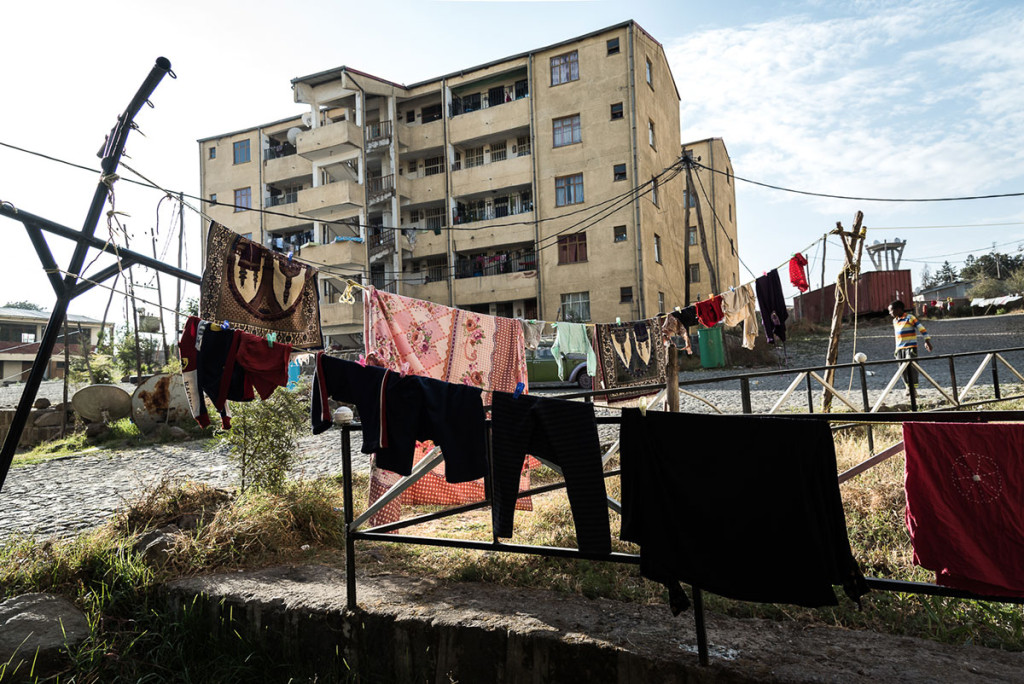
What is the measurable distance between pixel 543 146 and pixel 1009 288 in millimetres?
33266

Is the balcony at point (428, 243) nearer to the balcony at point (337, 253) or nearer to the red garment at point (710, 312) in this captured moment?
the balcony at point (337, 253)

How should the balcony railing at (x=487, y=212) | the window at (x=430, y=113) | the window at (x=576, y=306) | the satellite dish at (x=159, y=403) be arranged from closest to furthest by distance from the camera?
the satellite dish at (x=159, y=403) < the window at (x=576, y=306) < the balcony railing at (x=487, y=212) < the window at (x=430, y=113)

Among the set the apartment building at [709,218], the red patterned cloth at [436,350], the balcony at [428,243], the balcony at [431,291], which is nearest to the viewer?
the red patterned cloth at [436,350]

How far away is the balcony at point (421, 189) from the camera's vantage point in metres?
29.6

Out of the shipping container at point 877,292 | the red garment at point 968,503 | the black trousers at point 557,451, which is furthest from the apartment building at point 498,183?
the red garment at point 968,503

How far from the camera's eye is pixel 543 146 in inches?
1069

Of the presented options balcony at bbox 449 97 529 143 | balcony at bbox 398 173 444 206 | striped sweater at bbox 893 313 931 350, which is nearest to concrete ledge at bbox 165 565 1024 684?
striped sweater at bbox 893 313 931 350

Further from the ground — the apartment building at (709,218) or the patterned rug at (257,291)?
the apartment building at (709,218)

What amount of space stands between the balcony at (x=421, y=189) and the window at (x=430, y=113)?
3.54 metres

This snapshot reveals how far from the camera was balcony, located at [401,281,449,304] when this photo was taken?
2891 cm

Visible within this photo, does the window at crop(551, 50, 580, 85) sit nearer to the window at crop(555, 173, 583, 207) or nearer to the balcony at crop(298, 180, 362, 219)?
the window at crop(555, 173, 583, 207)

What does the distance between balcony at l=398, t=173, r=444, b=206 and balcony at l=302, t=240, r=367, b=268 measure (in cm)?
362

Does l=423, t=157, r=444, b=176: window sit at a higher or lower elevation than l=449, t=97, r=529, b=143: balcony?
lower

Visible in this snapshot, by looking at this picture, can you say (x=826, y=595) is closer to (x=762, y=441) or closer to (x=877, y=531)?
(x=762, y=441)
